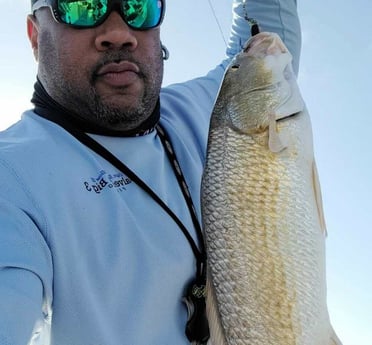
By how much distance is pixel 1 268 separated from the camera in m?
1.71

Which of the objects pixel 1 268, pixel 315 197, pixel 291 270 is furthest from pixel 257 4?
pixel 1 268

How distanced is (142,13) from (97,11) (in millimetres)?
199

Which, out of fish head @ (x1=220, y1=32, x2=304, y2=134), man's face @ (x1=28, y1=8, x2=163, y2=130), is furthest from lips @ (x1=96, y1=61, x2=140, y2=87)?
fish head @ (x1=220, y1=32, x2=304, y2=134)

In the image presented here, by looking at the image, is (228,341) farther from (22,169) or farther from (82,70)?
(82,70)

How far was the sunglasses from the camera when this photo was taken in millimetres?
2398

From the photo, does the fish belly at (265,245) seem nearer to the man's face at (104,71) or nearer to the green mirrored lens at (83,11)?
the man's face at (104,71)

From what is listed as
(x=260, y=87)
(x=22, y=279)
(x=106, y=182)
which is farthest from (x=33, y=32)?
(x=22, y=279)

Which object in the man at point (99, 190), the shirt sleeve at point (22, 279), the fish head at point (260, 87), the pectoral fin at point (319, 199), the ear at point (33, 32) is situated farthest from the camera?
the ear at point (33, 32)

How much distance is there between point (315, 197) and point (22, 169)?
0.96m

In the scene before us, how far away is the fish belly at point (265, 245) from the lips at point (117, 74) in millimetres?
567

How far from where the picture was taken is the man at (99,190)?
6.13 feet

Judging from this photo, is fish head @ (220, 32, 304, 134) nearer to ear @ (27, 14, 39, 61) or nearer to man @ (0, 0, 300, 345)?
man @ (0, 0, 300, 345)

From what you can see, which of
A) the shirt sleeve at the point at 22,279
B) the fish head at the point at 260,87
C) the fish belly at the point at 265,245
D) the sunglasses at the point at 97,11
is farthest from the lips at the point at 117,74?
the shirt sleeve at the point at 22,279

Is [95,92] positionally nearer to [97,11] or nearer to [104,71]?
[104,71]
